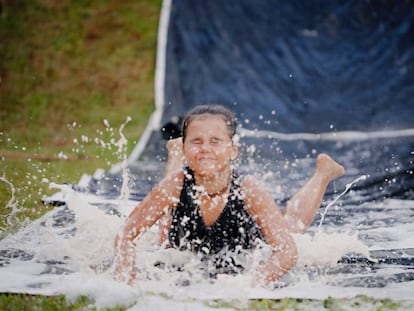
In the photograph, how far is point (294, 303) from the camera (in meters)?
2.00

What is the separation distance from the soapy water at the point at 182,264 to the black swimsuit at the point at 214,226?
0.18 ft

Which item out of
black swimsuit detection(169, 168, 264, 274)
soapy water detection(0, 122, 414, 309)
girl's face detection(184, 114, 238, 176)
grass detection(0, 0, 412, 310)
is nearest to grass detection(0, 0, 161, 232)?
grass detection(0, 0, 412, 310)

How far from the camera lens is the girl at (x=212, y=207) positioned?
2.32 metres

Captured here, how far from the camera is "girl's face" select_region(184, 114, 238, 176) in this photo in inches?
92.6

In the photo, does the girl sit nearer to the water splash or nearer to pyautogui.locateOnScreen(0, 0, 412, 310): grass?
the water splash

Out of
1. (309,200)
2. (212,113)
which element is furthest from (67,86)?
(212,113)

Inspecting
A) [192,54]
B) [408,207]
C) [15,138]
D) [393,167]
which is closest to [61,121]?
[15,138]

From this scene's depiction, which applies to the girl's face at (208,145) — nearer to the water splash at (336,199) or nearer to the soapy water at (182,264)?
the soapy water at (182,264)

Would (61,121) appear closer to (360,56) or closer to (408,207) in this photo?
(360,56)

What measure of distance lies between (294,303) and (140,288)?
0.48 metres

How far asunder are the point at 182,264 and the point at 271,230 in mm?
349

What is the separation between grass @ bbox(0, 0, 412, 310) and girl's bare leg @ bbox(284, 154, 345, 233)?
3.93ft

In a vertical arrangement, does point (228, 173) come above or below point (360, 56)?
below

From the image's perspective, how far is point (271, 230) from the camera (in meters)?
2.36
